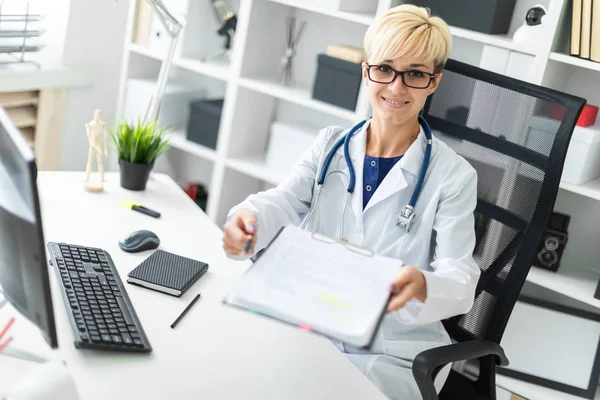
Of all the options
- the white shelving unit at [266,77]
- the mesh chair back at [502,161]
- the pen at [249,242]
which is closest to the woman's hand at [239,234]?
the pen at [249,242]

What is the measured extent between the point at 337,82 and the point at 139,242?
1182 mm

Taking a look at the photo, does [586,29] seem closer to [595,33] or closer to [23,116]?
[595,33]

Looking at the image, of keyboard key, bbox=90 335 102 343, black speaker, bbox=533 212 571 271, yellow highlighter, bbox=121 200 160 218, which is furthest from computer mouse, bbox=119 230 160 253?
black speaker, bbox=533 212 571 271

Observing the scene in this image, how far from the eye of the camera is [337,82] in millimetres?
2820

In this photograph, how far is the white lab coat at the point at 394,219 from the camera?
179 centimetres

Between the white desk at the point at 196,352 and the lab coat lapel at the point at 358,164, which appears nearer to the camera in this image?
the white desk at the point at 196,352

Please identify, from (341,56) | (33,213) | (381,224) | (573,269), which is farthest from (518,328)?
(33,213)

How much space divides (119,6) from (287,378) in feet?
7.60

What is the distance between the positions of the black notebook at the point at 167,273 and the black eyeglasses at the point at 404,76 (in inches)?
23.2

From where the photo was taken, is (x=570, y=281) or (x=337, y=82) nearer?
(x=570, y=281)

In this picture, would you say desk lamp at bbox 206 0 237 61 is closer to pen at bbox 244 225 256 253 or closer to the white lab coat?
the white lab coat

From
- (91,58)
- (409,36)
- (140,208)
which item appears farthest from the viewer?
(91,58)

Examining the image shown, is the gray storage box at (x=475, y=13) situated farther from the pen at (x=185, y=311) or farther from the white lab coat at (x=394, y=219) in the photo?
the pen at (x=185, y=311)

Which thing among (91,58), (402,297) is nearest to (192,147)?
(91,58)
